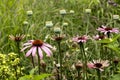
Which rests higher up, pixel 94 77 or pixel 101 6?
pixel 101 6

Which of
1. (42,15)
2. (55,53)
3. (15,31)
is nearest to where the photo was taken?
(55,53)

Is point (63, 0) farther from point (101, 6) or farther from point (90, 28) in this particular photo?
point (90, 28)

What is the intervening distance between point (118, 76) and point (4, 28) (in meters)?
1.68

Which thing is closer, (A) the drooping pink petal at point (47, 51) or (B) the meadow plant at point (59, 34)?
(A) the drooping pink petal at point (47, 51)

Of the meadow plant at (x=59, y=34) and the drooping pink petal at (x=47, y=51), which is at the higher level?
the drooping pink petal at (x=47, y=51)

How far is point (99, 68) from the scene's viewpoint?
1.68 meters

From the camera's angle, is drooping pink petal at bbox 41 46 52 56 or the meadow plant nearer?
drooping pink petal at bbox 41 46 52 56

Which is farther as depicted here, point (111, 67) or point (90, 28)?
point (90, 28)

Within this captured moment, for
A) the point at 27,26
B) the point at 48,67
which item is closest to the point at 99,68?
the point at 48,67

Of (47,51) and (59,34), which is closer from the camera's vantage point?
(47,51)

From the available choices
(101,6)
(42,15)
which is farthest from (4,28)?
(101,6)

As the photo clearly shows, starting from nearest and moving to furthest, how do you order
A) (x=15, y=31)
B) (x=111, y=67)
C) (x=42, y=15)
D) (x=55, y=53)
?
1. (x=111, y=67)
2. (x=55, y=53)
3. (x=15, y=31)
4. (x=42, y=15)

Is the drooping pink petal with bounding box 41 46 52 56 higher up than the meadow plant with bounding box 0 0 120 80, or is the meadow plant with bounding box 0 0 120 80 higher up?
the drooping pink petal with bounding box 41 46 52 56

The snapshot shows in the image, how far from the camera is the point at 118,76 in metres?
1.68
